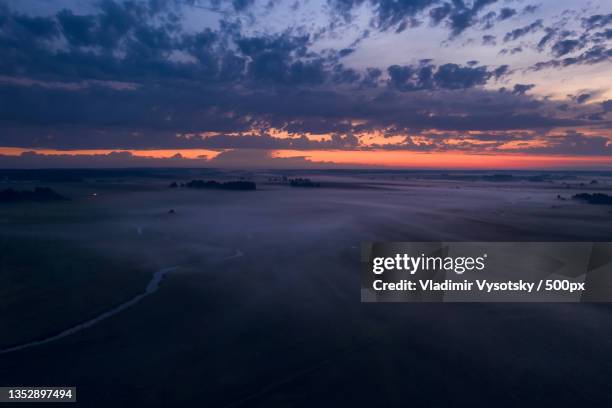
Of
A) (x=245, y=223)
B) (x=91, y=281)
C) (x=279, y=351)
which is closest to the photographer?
(x=279, y=351)

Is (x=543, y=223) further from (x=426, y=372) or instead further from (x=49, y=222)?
(x=49, y=222)

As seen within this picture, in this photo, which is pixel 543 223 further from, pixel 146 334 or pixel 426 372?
pixel 146 334

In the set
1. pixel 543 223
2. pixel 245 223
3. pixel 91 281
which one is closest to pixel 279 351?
pixel 91 281

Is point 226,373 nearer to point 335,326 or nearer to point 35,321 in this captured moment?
point 335,326

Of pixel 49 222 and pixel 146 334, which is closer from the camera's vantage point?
pixel 146 334

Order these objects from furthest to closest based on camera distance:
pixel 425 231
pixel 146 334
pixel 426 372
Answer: pixel 425 231
pixel 146 334
pixel 426 372

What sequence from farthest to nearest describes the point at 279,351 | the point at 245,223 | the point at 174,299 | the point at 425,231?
1. the point at 245,223
2. the point at 425,231
3. the point at 174,299
4. the point at 279,351

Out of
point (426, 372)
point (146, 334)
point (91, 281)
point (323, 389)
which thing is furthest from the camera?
point (91, 281)

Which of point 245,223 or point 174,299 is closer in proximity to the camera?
point 174,299

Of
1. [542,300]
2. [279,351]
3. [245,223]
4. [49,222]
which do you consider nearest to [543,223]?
[542,300]
